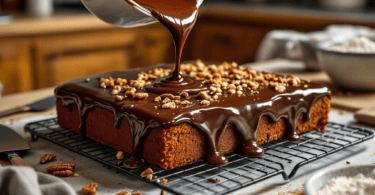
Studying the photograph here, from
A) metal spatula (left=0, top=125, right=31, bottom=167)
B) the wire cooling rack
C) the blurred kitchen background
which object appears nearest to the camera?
the wire cooling rack

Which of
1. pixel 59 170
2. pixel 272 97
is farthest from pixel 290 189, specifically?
pixel 59 170

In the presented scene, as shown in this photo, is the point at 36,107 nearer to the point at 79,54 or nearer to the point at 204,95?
the point at 204,95

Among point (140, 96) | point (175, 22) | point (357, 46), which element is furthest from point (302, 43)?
point (140, 96)

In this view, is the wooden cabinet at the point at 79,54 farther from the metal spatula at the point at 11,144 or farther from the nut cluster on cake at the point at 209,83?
the metal spatula at the point at 11,144

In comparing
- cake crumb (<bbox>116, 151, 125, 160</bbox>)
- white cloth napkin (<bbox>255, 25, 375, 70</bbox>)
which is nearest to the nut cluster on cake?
cake crumb (<bbox>116, 151, 125, 160</bbox>)

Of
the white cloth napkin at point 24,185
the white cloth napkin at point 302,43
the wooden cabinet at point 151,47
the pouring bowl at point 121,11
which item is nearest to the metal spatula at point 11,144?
the white cloth napkin at point 24,185

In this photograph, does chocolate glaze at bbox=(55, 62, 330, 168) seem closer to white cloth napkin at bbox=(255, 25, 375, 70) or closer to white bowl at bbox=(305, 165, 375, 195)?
white bowl at bbox=(305, 165, 375, 195)
